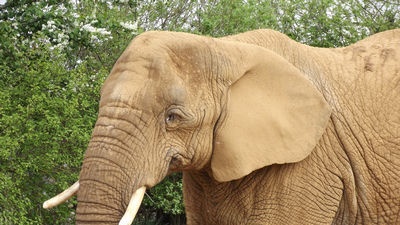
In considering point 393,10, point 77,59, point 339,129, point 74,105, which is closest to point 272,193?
point 339,129

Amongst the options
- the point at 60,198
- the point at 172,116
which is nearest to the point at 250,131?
the point at 172,116

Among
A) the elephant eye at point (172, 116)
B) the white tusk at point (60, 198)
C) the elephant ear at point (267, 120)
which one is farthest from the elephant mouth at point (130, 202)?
the elephant ear at point (267, 120)

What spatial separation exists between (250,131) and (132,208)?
1039mm

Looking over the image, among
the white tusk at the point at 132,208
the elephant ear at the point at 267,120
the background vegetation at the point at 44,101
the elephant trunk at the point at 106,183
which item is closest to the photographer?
the white tusk at the point at 132,208

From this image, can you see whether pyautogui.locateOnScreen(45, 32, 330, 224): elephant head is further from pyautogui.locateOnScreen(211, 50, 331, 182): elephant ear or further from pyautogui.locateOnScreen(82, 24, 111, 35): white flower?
pyautogui.locateOnScreen(82, 24, 111, 35): white flower

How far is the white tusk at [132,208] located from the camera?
253 inches

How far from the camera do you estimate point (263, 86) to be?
7344mm

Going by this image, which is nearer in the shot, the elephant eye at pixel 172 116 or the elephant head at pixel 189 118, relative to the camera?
the elephant head at pixel 189 118

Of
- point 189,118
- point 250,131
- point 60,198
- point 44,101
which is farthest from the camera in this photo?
point 44,101

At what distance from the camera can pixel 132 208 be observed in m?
6.53

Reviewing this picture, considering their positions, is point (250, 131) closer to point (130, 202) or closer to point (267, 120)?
point (267, 120)

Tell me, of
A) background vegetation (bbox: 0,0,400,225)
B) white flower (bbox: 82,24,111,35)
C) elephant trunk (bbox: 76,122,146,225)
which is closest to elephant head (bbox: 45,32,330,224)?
elephant trunk (bbox: 76,122,146,225)

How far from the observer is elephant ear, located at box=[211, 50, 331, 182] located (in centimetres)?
716

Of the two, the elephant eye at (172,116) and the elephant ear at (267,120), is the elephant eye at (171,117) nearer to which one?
the elephant eye at (172,116)
